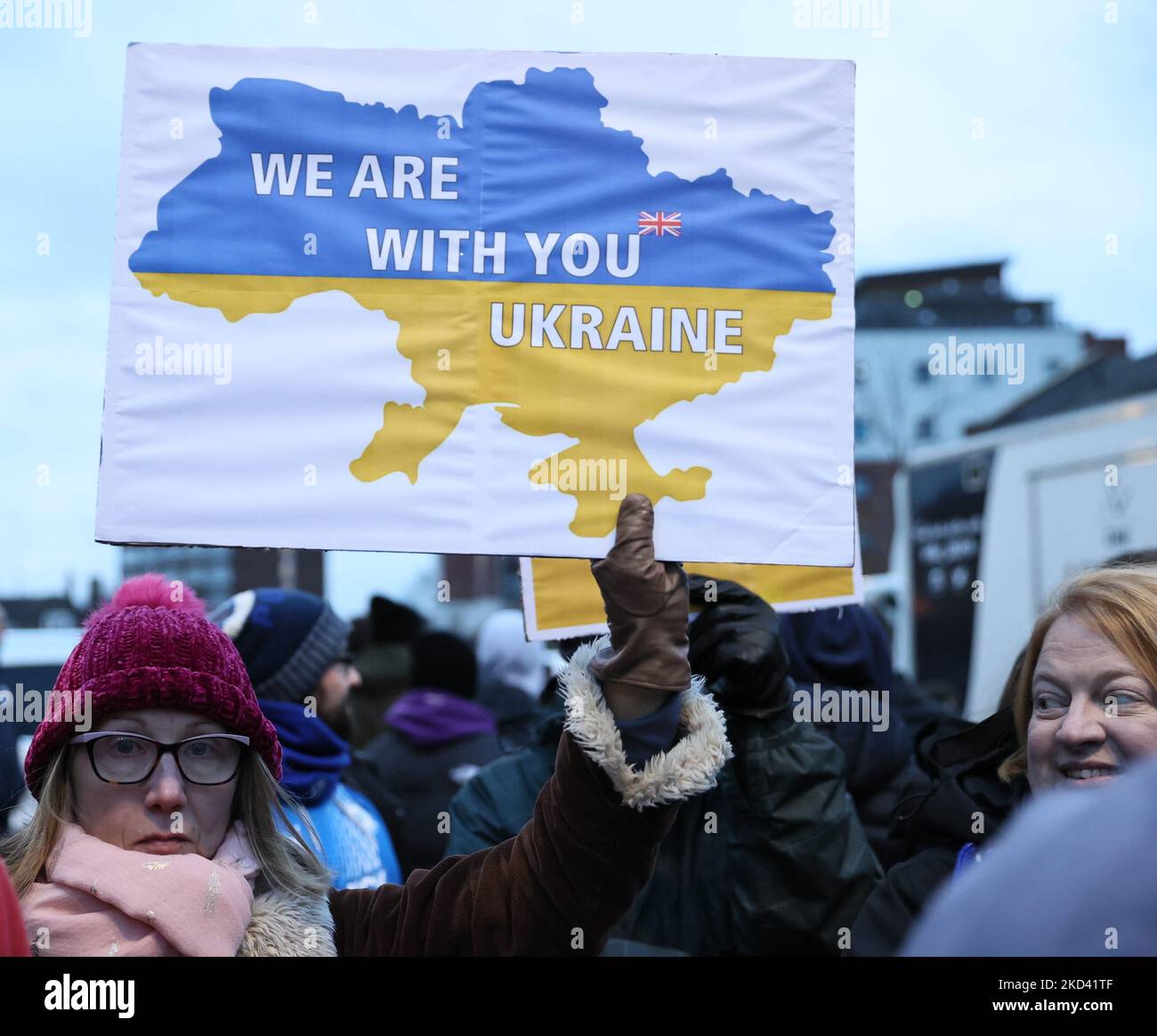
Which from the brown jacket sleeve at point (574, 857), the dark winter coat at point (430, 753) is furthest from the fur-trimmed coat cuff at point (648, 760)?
the dark winter coat at point (430, 753)

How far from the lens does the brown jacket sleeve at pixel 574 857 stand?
2.22 m


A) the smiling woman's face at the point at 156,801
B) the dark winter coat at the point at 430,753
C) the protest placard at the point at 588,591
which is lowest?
the dark winter coat at the point at 430,753

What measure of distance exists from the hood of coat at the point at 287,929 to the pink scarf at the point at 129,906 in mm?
30

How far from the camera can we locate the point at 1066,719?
2.62 m

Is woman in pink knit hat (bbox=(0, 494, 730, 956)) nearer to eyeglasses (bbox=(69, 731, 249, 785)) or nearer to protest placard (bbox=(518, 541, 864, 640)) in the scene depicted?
eyeglasses (bbox=(69, 731, 249, 785))

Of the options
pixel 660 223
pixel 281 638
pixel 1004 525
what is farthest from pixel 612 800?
pixel 1004 525

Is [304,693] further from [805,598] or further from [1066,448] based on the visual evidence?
[1066,448]

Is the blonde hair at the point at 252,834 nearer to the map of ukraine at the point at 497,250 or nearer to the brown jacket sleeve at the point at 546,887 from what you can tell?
the brown jacket sleeve at the point at 546,887

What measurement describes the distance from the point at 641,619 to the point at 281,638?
1.86 meters

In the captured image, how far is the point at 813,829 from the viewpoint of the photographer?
330 centimetres

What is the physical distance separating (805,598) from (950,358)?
2.37ft

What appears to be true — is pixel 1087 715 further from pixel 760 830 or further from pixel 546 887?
pixel 546 887

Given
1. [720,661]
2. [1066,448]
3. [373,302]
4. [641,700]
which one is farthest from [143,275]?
[1066,448]

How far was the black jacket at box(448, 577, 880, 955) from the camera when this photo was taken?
329cm
